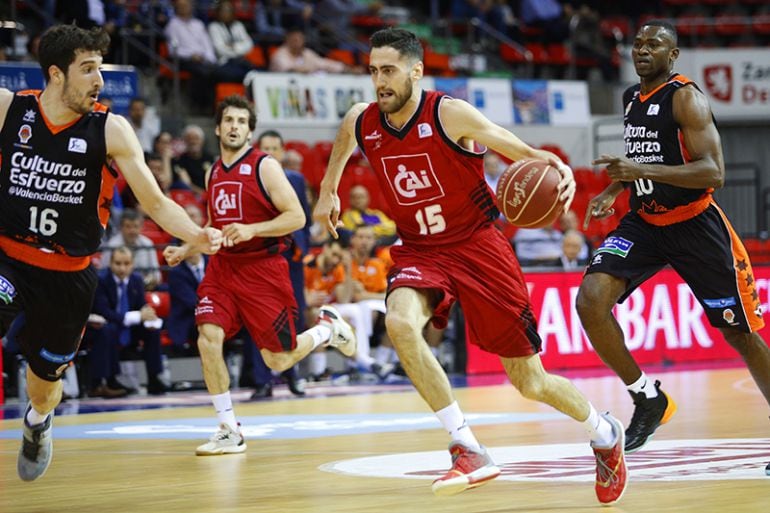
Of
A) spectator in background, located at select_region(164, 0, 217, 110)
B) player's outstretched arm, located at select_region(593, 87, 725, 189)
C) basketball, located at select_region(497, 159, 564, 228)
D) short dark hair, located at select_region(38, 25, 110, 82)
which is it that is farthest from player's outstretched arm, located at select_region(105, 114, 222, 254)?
spectator in background, located at select_region(164, 0, 217, 110)

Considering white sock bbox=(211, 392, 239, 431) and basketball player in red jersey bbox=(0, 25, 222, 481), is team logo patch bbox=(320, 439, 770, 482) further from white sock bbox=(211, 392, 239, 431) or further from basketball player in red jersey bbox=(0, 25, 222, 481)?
basketball player in red jersey bbox=(0, 25, 222, 481)

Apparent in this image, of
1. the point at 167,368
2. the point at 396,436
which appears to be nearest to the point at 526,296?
the point at 396,436

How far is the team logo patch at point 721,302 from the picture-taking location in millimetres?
6656

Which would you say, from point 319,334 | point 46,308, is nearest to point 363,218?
point 319,334

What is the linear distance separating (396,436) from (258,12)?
37.1 feet

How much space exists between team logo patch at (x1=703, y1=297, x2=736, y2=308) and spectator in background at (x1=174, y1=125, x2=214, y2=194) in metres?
8.87

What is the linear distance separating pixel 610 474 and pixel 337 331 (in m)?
4.21

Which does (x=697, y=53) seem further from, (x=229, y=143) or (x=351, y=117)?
(x=351, y=117)

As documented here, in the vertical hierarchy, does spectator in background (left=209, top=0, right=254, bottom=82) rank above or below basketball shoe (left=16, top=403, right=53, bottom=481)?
above

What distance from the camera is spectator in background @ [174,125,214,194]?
14.8 metres

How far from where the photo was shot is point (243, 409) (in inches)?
420

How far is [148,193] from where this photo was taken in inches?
231

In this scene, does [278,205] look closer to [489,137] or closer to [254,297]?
[254,297]

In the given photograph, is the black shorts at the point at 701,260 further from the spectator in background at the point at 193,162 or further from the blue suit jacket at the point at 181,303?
the spectator in background at the point at 193,162
